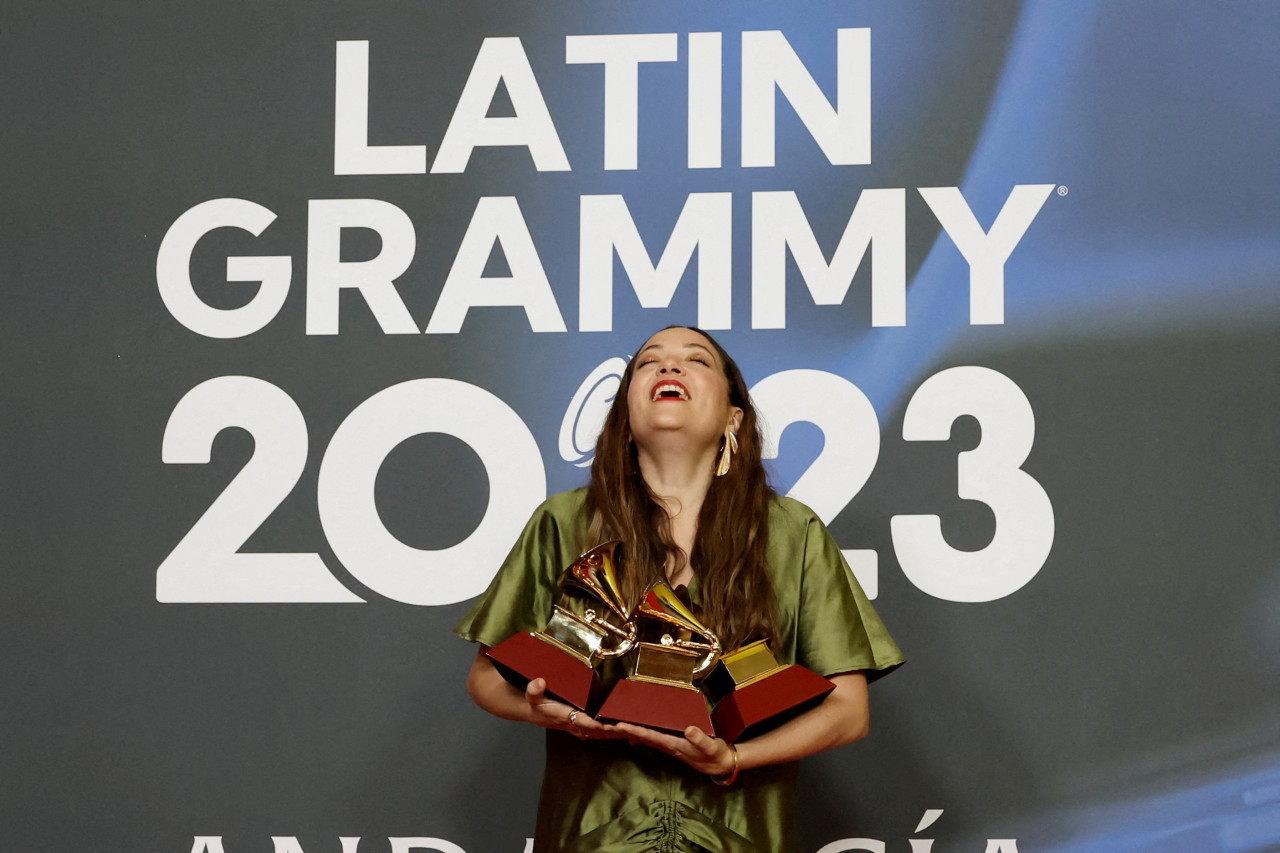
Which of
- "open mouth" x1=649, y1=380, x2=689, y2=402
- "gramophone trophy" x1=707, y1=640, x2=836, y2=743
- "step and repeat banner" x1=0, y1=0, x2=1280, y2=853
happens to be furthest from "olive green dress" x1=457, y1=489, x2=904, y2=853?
"step and repeat banner" x1=0, y1=0, x2=1280, y2=853

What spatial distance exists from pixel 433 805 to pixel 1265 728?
5.76ft

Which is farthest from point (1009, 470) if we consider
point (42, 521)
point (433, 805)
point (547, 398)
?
point (42, 521)

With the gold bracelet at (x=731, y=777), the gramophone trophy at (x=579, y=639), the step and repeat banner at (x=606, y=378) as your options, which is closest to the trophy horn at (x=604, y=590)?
the gramophone trophy at (x=579, y=639)

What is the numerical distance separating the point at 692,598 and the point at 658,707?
262 millimetres

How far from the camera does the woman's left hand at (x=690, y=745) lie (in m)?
1.82

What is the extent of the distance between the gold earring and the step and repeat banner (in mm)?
559

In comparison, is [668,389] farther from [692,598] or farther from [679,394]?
[692,598]

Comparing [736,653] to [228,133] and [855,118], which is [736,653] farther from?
[228,133]

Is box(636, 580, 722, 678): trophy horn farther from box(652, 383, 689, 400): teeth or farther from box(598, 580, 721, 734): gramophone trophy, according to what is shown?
box(652, 383, 689, 400): teeth

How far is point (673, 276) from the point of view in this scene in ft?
9.43

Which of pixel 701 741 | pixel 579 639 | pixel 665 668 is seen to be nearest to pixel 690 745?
pixel 701 741

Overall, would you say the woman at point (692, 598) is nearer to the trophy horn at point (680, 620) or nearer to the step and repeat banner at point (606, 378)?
the trophy horn at point (680, 620)

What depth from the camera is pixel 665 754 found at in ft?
6.59

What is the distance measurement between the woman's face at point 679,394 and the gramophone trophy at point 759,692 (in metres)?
0.39
